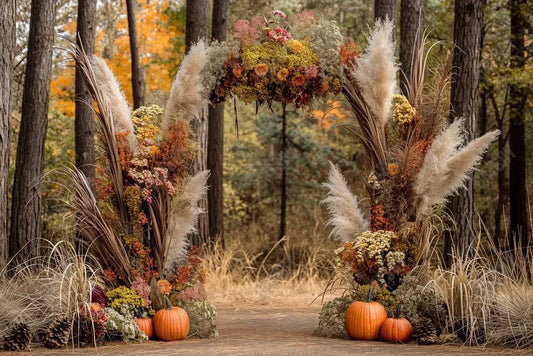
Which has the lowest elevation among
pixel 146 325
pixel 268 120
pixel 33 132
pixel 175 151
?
pixel 146 325

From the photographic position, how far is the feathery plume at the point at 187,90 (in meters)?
7.89

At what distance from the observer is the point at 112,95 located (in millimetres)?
7953

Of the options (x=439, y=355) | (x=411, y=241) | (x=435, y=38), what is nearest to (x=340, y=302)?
Result: (x=411, y=241)

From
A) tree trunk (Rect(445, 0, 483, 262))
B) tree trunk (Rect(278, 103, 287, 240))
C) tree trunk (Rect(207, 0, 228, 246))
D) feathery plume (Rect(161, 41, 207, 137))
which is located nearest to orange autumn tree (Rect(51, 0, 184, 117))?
tree trunk (Rect(278, 103, 287, 240))

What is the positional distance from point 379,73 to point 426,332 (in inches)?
105

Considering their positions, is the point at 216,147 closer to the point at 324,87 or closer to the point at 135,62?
the point at 135,62

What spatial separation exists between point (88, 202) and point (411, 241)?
134 inches

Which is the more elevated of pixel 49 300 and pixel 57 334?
pixel 49 300

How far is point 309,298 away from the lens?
447 inches

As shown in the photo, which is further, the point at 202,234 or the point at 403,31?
the point at 202,234

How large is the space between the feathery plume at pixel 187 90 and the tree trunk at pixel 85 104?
3744mm

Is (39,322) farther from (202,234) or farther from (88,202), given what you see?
(202,234)

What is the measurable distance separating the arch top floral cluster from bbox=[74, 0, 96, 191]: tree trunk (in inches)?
143

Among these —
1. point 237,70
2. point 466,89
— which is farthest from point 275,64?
point 466,89
